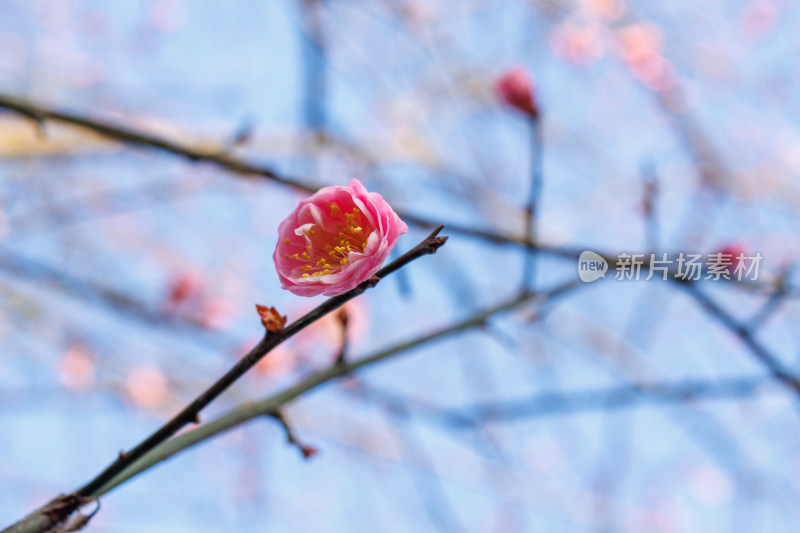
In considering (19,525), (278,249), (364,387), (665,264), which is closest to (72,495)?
(19,525)

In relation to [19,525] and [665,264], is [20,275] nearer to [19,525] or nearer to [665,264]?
[19,525]

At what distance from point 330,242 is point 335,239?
10 mm

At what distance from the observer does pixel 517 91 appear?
4.81 ft

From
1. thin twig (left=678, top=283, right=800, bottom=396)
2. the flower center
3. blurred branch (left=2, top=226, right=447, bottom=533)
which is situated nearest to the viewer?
blurred branch (left=2, top=226, right=447, bottom=533)

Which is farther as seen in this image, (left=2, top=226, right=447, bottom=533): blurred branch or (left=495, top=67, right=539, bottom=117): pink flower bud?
(left=495, top=67, right=539, bottom=117): pink flower bud

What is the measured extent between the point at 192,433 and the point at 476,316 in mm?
554

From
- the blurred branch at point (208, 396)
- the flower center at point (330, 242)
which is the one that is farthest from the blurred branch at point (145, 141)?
the blurred branch at point (208, 396)

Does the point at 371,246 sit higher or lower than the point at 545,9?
lower

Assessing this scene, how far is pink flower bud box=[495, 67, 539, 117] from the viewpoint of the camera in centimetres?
140

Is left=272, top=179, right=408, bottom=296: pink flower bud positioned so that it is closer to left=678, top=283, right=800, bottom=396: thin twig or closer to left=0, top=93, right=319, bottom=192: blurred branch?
left=0, top=93, right=319, bottom=192: blurred branch

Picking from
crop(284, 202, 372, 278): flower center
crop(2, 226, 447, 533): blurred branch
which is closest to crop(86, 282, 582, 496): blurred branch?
crop(2, 226, 447, 533): blurred branch

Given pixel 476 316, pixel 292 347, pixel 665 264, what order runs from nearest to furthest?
pixel 476 316, pixel 665 264, pixel 292 347

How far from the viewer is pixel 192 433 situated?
70 centimetres

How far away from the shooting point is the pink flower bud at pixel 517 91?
140cm
